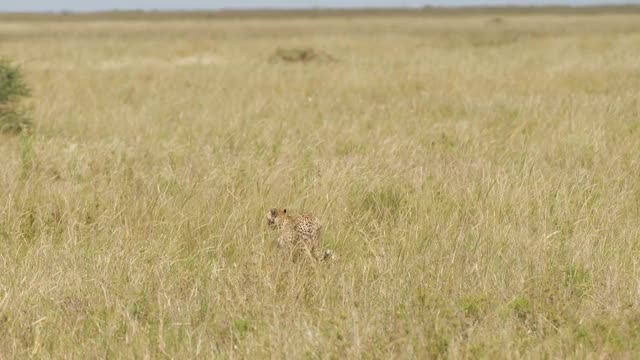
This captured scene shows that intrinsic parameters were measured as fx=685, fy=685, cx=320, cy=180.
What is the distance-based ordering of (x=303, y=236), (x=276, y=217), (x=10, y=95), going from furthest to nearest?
(x=10, y=95), (x=276, y=217), (x=303, y=236)

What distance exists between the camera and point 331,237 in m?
3.58

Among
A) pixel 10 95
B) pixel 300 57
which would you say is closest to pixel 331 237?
pixel 10 95

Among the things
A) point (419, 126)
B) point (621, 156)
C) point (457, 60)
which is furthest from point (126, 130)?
point (457, 60)

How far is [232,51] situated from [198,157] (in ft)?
61.0

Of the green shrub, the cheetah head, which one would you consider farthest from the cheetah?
the green shrub

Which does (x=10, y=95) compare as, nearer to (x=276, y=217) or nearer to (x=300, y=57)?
(x=276, y=217)

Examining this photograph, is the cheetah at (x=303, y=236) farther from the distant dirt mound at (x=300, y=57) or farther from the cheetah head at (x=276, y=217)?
the distant dirt mound at (x=300, y=57)

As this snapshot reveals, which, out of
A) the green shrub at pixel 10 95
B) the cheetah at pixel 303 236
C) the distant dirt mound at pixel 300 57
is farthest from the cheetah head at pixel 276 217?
the distant dirt mound at pixel 300 57

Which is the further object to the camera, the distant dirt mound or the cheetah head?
the distant dirt mound

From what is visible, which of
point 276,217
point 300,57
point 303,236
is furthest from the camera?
point 300,57

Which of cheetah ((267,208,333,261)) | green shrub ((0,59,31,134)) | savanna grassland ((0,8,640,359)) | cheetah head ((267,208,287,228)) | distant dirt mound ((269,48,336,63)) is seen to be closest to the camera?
savanna grassland ((0,8,640,359))

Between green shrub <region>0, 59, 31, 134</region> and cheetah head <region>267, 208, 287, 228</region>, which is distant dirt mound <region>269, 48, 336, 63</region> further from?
cheetah head <region>267, 208, 287, 228</region>

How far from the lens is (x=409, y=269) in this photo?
120 inches

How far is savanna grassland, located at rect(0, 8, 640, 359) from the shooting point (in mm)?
2486
